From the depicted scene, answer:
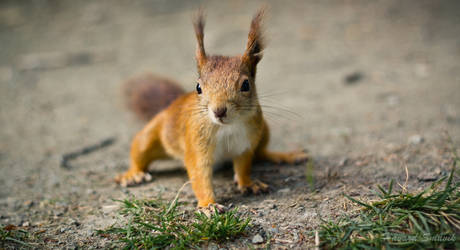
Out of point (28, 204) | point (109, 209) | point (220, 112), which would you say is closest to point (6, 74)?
point (28, 204)

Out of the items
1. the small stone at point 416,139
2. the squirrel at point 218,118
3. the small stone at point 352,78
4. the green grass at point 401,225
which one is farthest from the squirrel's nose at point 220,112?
the small stone at point 352,78

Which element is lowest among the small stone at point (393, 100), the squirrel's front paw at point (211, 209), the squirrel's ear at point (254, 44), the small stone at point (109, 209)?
the small stone at point (393, 100)

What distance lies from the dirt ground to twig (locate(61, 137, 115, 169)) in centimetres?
7

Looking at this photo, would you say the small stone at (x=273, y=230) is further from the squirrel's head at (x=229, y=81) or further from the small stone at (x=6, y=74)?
the small stone at (x=6, y=74)

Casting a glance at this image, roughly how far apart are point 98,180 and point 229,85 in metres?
1.73

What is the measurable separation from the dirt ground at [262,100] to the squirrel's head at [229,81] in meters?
0.23

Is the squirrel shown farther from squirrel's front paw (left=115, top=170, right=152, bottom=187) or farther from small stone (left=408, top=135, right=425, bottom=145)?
small stone (left=408, top=135, right=425, bottom=145)

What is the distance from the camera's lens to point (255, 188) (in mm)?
2715

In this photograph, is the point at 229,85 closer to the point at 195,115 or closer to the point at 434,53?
the point at 195,115

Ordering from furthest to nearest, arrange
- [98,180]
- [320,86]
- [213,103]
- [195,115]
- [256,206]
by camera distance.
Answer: [320,86], [98,180], [195,115], [256,206], [213,103]

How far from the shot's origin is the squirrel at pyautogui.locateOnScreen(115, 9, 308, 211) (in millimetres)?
2268

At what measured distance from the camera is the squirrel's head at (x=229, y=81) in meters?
2.21

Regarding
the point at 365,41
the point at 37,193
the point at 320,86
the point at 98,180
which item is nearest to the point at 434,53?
the point at 365,41

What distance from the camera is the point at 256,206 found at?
2.38 meters
